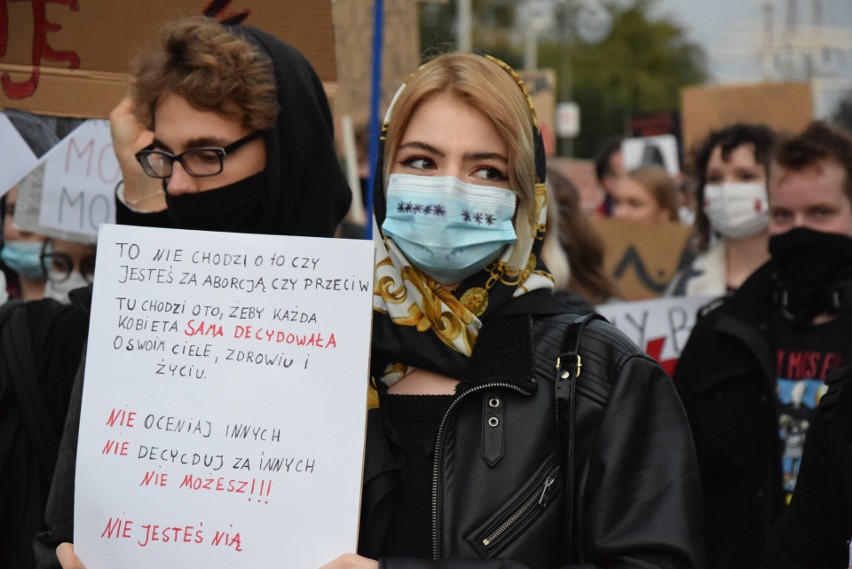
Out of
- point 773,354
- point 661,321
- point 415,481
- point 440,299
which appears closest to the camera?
point 415,481

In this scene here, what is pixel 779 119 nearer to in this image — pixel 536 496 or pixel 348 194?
pixel 348 194

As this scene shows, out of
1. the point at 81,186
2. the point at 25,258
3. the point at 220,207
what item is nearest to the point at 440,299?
the point at 220,207

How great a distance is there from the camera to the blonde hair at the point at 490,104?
263 centimetres

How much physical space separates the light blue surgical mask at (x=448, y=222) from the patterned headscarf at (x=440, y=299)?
3 centimetres

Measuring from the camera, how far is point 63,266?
4195 millimetres

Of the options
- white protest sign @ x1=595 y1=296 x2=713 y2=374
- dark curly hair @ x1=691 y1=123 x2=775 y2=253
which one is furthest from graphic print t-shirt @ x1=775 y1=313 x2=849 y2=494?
dark curly hair @ x1=691 y1=123 x2=775 y2=253

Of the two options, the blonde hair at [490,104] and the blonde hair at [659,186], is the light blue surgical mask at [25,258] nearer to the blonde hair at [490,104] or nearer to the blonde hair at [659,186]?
the blonde hair at [490,104]

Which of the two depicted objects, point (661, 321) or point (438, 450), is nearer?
point (438, 450)

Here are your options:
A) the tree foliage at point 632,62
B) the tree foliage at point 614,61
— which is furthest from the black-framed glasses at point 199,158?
the tree foliage at point 632,62

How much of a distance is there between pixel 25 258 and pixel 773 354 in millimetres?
2620

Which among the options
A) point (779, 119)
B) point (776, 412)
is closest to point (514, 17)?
point (779, 119)

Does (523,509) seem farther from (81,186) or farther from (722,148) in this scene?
(722,148)

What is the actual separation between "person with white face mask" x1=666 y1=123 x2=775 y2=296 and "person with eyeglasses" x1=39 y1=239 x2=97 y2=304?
8.77 feet

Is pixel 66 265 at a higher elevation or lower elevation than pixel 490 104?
lower
